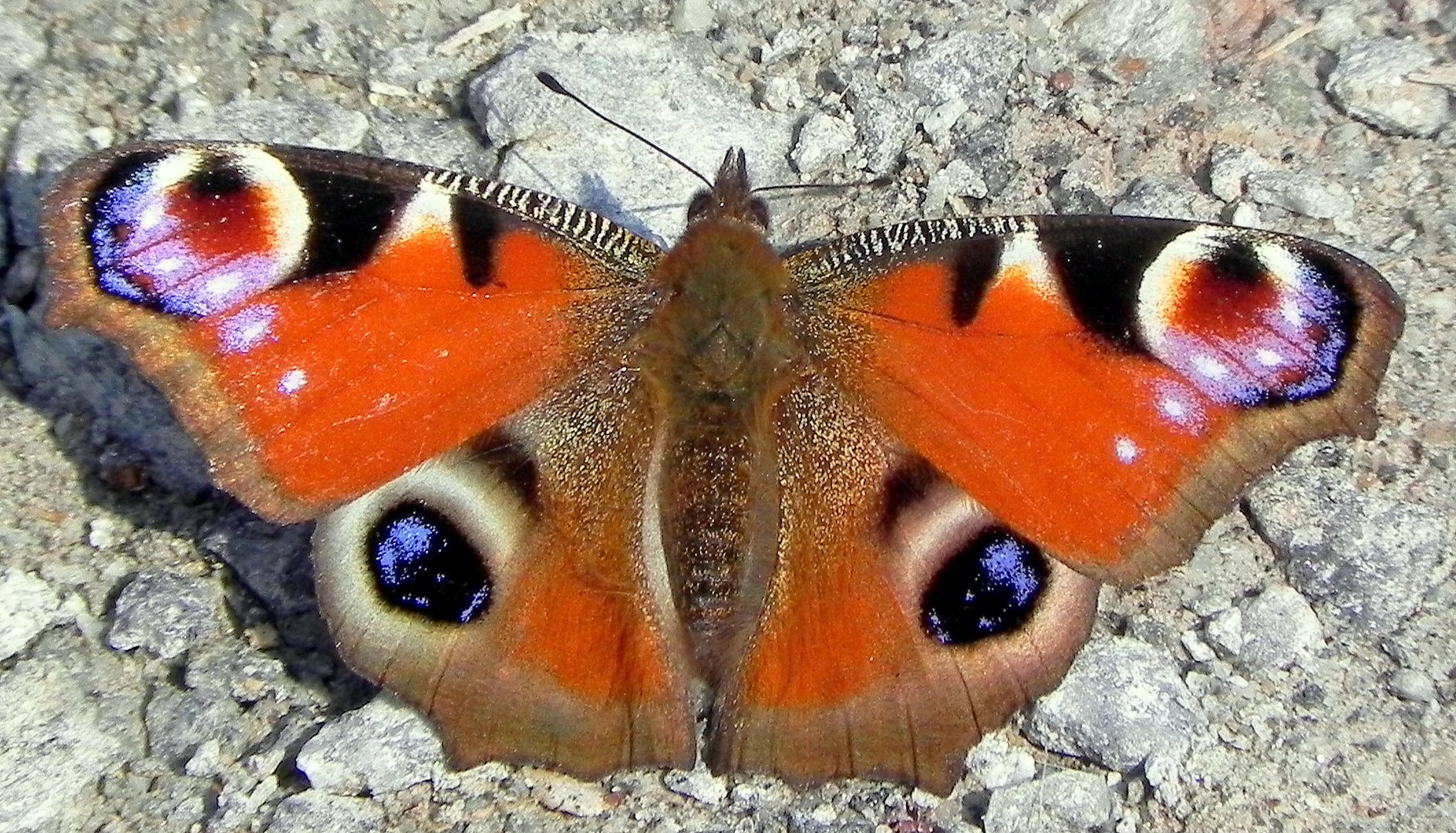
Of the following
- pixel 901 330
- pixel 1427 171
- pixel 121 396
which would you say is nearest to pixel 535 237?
pixel 901 330

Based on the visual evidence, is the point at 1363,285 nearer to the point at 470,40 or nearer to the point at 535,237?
the point at 535,237

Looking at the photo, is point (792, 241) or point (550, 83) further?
point (792, 241)

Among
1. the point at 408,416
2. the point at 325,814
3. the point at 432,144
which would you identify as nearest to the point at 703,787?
the point at 325,814

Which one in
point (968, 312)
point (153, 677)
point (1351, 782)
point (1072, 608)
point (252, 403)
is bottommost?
point (153, 677)

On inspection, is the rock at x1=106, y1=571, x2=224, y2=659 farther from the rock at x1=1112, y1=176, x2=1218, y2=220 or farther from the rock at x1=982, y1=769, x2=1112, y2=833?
the rock at x1=1112, y1=176, x2=1218, y2=220

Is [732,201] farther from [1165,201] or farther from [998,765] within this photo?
[998,765]

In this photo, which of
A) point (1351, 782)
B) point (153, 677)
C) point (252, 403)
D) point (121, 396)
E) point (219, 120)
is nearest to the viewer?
point (252, 403)
